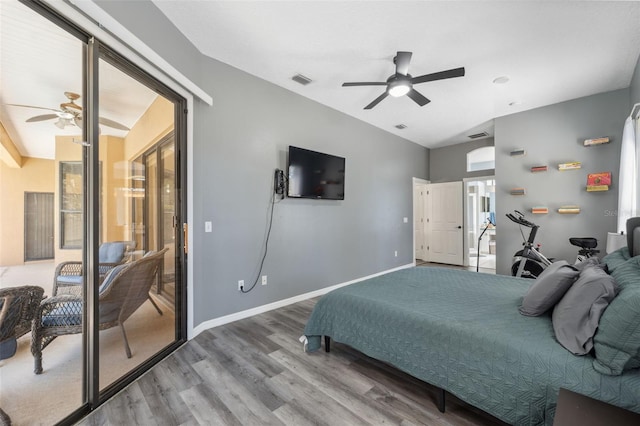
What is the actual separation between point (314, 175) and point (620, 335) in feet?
10.3

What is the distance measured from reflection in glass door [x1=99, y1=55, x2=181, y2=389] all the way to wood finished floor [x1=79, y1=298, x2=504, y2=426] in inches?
12.0

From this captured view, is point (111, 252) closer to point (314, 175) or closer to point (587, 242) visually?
point (314, 175)

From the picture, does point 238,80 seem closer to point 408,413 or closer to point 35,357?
point 35,357

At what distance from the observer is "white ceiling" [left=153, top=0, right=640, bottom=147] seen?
2.21m

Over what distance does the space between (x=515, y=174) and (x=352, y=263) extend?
3.21 metres

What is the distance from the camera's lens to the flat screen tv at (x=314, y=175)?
3500mm

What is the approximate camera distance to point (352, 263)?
4.54 meters

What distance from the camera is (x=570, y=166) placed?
12.9 feet

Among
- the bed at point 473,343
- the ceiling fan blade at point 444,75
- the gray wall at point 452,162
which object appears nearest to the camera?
the bed at point 473,343

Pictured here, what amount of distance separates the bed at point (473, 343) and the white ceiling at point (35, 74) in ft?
7.19

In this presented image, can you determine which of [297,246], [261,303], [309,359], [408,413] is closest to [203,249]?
[261,303]

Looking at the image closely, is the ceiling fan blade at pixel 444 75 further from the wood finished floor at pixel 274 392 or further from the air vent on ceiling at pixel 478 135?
the air vent on ceiling at pixel 478 135

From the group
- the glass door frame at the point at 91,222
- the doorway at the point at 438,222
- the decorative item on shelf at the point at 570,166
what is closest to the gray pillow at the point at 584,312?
the glass door frame at the point at 91,222

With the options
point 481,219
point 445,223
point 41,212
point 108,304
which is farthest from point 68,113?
point 481,219
